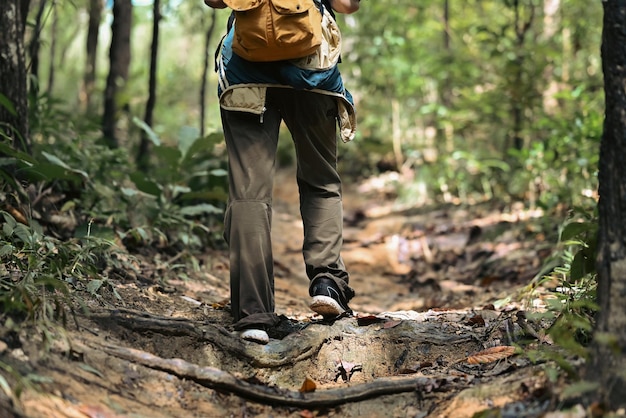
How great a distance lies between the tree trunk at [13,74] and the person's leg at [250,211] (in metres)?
1.83

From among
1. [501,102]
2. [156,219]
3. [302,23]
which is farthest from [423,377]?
[501,102]

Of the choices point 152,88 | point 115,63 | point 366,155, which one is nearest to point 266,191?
point 152,88

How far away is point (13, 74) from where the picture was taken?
4.31 m

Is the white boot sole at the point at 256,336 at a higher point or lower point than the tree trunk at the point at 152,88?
lower

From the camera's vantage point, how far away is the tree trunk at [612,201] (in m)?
2.07

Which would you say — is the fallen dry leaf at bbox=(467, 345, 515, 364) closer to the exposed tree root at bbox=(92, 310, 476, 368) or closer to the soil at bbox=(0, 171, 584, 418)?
the soil at bbox=(0, 171, 584, 418)

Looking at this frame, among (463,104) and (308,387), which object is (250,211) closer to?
(308,387)

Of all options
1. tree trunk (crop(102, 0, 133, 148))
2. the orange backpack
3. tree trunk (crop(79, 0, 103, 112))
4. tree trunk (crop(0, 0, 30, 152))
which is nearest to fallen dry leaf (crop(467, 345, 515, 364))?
the orange backpack

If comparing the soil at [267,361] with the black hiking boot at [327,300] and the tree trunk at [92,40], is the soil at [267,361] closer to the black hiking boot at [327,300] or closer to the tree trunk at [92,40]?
the black hiking boot at [327,300]

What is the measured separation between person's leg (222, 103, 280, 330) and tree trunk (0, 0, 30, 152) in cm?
183

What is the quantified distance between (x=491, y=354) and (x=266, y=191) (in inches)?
46.8

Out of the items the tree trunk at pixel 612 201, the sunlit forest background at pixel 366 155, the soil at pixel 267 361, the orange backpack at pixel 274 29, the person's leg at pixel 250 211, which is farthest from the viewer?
the sunlit forest background at pixel 366 155

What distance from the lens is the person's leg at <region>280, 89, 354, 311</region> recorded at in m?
3.22

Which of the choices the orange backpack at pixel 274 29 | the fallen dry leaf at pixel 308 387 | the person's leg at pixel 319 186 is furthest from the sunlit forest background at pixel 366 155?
the orange backpack at pixel 274 29
